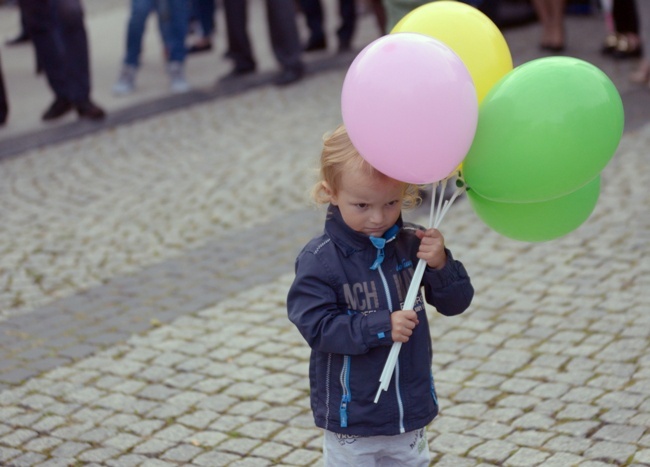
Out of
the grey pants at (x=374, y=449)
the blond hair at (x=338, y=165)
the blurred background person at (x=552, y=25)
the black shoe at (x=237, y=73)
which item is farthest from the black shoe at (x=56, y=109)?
the grey pants at (x=374, y=449)

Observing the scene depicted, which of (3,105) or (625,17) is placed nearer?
(3,105)

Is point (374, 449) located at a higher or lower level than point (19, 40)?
higher

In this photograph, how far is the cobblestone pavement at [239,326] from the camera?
3836 millimetres

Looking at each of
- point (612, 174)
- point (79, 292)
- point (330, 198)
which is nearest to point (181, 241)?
point (79, 292)

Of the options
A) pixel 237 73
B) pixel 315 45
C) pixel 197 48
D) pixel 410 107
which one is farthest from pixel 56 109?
pixel 410 107

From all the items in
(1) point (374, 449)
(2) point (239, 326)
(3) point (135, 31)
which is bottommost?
(2) point (239, 326)

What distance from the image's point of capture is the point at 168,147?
26.6 ft

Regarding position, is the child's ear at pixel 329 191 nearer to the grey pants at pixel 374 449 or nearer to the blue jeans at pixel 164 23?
the grey pants at pixel 374 449

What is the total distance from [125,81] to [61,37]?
126 cm

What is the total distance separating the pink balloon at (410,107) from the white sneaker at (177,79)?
287 inches

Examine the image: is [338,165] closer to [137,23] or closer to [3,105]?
[3,105]

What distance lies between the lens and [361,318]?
8.95ft

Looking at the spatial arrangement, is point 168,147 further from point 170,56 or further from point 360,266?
point 360,266

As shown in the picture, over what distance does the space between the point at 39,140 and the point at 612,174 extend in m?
4.35
